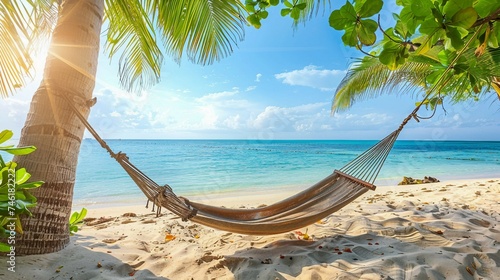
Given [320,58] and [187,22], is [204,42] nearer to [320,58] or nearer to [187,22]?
[187,22]

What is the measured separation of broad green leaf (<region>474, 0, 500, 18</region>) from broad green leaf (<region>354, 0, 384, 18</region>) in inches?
4.4

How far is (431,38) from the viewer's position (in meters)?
0.34

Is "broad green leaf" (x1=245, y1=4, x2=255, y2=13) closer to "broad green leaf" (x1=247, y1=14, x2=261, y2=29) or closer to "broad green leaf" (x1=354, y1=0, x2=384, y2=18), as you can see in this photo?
"broad green leaf" (x1=247, y1=14, x2=261, y2=29)

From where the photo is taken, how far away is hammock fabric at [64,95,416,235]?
1.22 m

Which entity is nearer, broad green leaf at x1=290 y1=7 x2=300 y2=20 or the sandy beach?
broad green leaf at x1=290 y1=7 x2=300 y2=20

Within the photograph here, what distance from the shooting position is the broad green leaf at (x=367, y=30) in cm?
38

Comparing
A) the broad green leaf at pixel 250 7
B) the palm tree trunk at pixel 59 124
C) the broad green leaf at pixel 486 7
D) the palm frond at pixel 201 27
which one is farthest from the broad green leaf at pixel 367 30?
the palm frond at pixel 201 27

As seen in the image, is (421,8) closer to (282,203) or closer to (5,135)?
(5,135)

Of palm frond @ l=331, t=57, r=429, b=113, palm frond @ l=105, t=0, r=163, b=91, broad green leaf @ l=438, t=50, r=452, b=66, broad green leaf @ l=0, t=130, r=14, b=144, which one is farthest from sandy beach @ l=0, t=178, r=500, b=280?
palm frond @ l=331, t=57, r=429, b=113

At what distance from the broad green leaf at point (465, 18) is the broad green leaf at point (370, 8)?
9 cm

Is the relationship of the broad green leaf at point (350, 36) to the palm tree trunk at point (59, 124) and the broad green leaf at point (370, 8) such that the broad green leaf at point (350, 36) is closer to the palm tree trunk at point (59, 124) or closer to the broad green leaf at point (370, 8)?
the broad green leaf at point (370, 8)

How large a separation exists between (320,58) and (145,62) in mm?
18000

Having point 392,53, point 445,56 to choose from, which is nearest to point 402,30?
point 392,53

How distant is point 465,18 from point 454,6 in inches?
0.7
